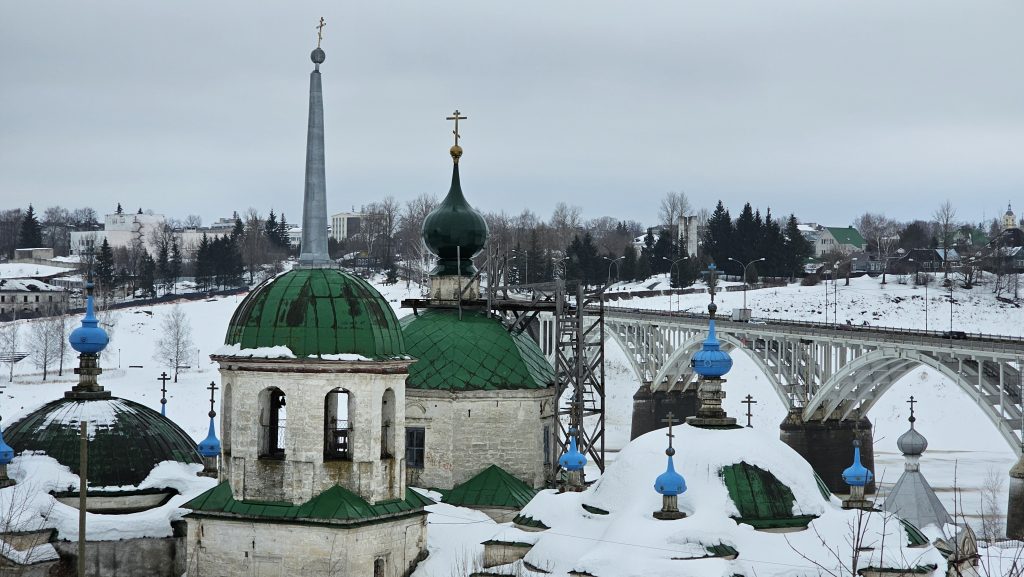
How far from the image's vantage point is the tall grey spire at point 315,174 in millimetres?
28766

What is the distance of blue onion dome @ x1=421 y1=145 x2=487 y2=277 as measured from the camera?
38.4 meters

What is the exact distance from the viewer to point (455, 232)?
38.4 metres

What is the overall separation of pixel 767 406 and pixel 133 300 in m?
61.2

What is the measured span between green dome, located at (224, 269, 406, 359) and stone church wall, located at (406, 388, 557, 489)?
6475 millimetres

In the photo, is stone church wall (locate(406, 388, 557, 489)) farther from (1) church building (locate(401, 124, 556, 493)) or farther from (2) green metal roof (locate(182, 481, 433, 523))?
(2) green metal roof (locate(182, 481, 433, 523))

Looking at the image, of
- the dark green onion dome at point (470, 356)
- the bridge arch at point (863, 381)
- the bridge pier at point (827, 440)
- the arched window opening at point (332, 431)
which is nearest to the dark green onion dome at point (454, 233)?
the dark green onion dome at point (470, 356)

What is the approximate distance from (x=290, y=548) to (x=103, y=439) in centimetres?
594

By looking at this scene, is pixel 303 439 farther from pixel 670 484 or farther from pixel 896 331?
pixel 896 331

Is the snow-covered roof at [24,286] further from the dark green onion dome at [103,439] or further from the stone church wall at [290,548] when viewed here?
the stone church wall at [290,548]

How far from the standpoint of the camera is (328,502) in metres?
26.1

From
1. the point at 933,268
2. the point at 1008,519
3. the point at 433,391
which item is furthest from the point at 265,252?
the point at 433,391

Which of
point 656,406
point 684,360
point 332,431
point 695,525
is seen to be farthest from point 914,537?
point 656,406

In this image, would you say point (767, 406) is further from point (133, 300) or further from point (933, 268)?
point (133, 300)

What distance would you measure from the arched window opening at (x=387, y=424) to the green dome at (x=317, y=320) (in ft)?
2.74
